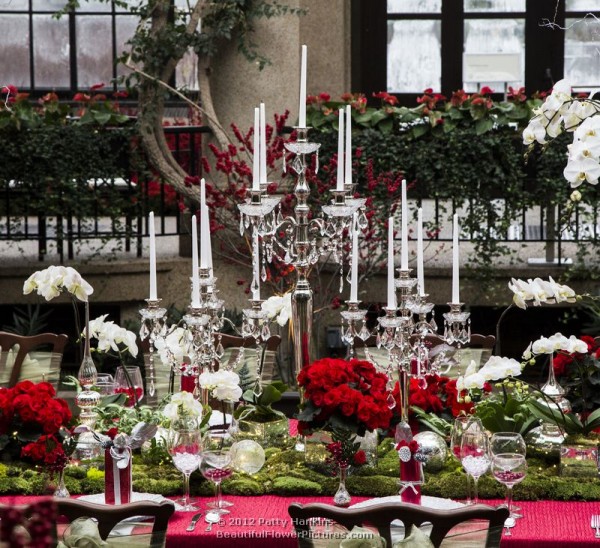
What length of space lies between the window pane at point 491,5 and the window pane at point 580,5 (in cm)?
38

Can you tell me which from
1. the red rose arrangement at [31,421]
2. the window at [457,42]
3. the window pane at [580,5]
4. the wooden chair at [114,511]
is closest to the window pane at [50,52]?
the window at [457,42]

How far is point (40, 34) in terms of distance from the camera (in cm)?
995

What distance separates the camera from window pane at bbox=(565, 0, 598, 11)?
9.40m

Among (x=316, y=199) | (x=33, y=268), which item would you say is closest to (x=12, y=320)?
(x=33, y=268)

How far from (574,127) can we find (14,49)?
760cm

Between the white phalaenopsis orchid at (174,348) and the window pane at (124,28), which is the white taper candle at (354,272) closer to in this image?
the white phalaenopsis orchid at (174,348)

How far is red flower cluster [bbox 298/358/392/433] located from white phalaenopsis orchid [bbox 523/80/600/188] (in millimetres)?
822

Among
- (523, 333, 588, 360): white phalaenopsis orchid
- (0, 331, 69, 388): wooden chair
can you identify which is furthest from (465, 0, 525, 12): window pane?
(523, 333, 588, 360): white phalaenopsis orchid

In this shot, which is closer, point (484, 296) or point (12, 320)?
point (484, 296)

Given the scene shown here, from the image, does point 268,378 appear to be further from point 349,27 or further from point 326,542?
point 349,27

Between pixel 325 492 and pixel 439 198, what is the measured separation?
4425 mm

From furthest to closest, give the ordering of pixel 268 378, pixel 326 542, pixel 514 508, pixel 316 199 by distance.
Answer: pixel 316 199, pixel 268 378, pixel 514 508, pixel 326 542

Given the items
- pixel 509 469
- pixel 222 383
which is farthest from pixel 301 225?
pixel 509 469

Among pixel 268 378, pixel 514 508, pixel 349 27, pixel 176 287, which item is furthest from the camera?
pixel 349 27
